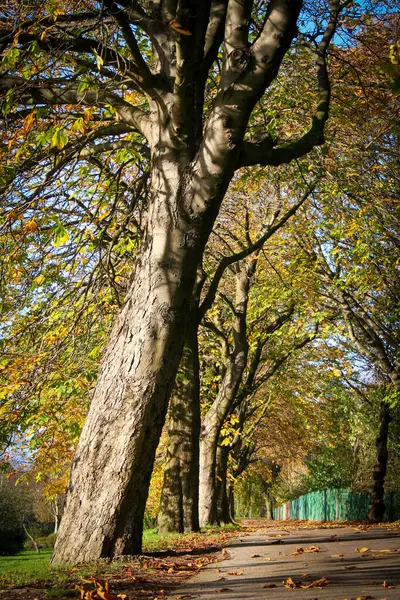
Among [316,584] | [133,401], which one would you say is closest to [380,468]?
[133,401]

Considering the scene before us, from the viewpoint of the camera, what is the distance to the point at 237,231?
19812 mm

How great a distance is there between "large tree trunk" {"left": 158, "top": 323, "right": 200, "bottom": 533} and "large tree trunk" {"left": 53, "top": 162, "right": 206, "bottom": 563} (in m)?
5.46

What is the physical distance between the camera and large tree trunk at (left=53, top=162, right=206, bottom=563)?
653 centimetres

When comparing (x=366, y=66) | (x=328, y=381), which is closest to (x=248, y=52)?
(x=366, y=66)

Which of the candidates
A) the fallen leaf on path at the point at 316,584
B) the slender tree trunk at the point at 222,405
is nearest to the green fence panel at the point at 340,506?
the slender tree trunk at the point at 222,405

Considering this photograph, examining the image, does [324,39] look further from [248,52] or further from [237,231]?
[237,231]

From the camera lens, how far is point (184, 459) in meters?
→ 12.6

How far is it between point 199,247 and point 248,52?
2.10 meters

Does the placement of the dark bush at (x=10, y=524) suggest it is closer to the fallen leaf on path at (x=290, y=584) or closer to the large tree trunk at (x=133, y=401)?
the large tree trunk at (x=133, y=401)

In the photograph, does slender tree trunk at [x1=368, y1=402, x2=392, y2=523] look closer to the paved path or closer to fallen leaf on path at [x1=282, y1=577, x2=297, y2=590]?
the paved path

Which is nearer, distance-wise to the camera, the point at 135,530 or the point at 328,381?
the point at 135,530

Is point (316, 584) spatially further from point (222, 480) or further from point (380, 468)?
point (380, 468)

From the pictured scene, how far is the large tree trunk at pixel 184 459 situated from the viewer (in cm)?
1250

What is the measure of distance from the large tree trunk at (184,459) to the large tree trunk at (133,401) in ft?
17.9
